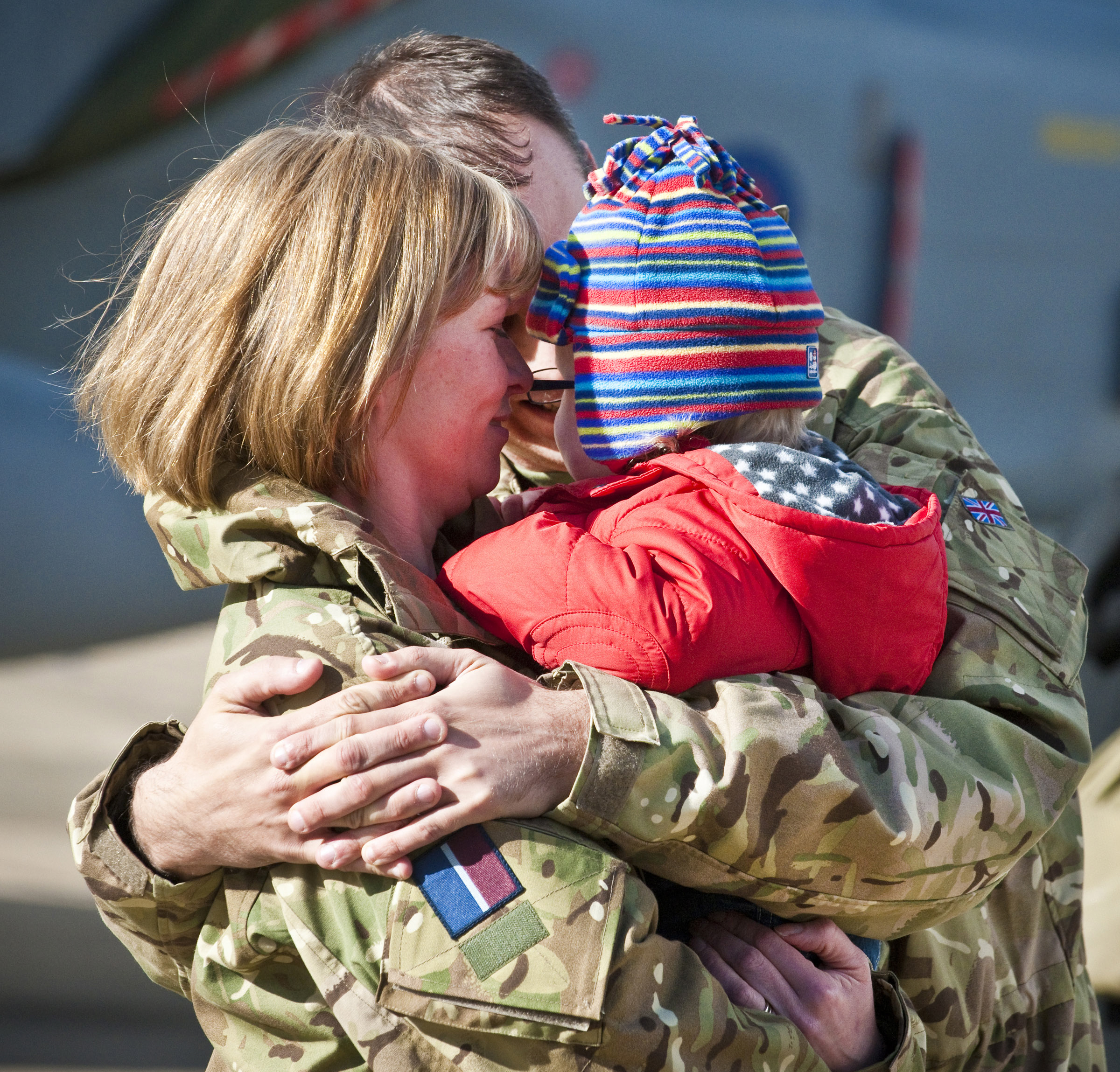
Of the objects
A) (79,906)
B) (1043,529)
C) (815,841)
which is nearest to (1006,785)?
(815,841)

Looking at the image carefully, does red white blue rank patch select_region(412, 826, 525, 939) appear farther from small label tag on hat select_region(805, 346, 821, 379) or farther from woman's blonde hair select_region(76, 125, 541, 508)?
small label tag on hat select_region(805, 346, 821, 379)

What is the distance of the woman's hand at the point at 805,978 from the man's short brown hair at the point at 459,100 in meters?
1.35

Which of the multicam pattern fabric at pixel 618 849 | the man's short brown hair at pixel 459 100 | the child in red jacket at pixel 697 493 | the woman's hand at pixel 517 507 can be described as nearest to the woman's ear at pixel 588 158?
the man's short brown hair at pixel 459 100

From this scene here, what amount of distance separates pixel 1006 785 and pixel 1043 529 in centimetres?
450

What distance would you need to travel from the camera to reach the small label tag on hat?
5.01ft

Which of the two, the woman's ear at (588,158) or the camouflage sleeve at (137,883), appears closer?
the camouflage sleeve at (137,883)

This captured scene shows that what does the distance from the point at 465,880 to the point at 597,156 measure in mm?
3542

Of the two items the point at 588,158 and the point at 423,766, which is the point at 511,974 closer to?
the point at 423,766

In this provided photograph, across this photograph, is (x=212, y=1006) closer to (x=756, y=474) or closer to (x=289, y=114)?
(x=756, y=474)

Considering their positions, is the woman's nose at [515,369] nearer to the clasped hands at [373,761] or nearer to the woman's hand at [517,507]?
the woman's hand at [517,507]

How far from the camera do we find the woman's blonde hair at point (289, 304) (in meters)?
1.41

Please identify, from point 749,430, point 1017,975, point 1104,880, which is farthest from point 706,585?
point 1104,880

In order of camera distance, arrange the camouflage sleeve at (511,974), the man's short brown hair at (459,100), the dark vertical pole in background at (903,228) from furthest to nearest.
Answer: the dark vertical pole in background at (903,228)
the man's short brown hair at (459,100)
the camouflage sleeve at (511,974)

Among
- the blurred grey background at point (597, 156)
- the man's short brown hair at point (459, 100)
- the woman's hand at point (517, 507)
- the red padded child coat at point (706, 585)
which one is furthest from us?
the blurred grey background at point (597, 156)
